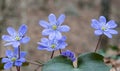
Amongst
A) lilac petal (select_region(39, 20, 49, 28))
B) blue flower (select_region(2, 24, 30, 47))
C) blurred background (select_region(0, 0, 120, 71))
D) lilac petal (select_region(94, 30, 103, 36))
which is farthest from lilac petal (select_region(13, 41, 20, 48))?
blurred background (select_region(0, 0, 120, 71))

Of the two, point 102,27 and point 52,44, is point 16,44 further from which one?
point 102,27

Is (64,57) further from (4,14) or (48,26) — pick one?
(4,14)

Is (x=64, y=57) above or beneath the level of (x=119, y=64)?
above

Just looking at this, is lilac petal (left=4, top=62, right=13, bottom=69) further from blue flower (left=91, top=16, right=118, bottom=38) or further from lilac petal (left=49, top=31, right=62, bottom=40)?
blue flower (left=91, top=16, right=118, bottom=38)

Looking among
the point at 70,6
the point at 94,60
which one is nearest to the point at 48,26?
the point at 94,60

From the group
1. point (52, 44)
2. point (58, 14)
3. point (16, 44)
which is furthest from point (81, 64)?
point (58, 14)

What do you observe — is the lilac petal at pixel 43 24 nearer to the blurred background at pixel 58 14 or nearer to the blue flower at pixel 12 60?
the blue flower at pixel 12 60
